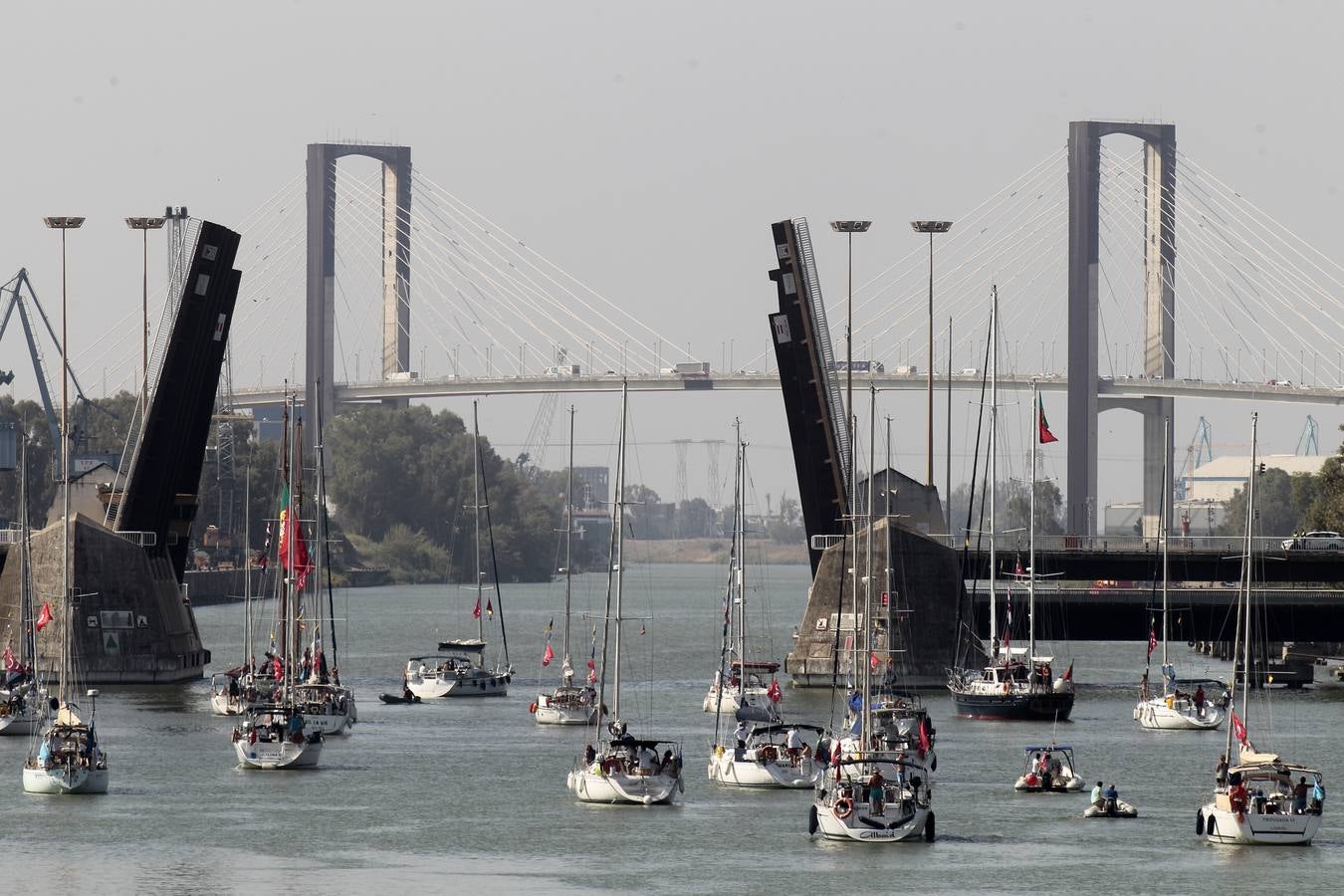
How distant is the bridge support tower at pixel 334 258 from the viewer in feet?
568

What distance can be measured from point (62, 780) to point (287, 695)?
10993mm

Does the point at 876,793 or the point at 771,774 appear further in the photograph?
the point at 771,774

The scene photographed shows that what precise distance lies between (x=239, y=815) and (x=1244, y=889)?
66.3ft

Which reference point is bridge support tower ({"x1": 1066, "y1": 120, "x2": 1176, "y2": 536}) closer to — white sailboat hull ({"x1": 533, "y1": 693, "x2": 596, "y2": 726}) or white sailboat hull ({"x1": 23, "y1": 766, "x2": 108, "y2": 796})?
white sailboat hull ({"x1": 533, "y1": 693, "x2": 596, "y2": 726})

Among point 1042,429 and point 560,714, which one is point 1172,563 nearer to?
point 1042,429

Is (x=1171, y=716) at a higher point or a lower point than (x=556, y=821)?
higher

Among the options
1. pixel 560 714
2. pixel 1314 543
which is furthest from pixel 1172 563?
pixel 560 714

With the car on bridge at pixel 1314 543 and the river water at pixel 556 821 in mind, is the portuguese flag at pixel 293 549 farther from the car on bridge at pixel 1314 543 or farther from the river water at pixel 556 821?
the car on bridge at pixel 1314 543

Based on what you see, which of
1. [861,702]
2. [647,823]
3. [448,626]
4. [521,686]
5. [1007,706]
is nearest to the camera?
Answer: [647,823]

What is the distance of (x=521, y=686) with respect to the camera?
93750mm

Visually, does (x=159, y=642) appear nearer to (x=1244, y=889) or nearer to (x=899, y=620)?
(x=899, y=620)

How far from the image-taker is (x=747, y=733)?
63.7 meters

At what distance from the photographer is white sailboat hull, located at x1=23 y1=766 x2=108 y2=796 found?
5894cm

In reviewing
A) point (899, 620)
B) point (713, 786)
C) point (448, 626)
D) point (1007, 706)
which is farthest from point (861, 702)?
point (448, 626)
